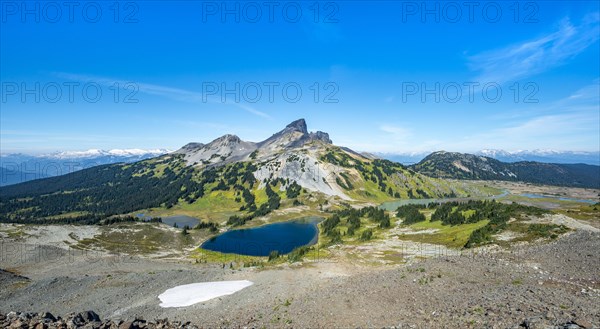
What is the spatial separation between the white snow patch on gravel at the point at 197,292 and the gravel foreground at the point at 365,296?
155 cm

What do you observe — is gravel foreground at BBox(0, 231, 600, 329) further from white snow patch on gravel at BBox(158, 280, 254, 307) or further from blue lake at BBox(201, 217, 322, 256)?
blue lake at BBox(201, 217, 322, 256)

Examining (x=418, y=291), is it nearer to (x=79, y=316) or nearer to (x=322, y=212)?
(x=79, y=316)

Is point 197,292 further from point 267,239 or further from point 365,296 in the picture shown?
point 267,239

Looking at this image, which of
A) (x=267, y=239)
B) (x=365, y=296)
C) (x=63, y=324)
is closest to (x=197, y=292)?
(x=63, y=324)

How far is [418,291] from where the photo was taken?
97.7 feet

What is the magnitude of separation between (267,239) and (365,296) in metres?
102

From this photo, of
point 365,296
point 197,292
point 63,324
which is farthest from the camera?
point 197,292

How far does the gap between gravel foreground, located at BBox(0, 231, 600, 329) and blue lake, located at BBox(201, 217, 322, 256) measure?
199 feet

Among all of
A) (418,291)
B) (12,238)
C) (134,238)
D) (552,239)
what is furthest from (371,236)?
(12,238)

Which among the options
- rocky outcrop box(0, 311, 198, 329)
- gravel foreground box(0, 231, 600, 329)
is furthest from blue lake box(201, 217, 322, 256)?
rocky outcrop box(0, 311, 198, 329)

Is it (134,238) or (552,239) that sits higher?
(552,239)

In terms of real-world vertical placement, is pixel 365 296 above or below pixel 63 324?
below

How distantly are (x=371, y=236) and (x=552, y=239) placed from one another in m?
52.5

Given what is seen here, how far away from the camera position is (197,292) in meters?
39.6
